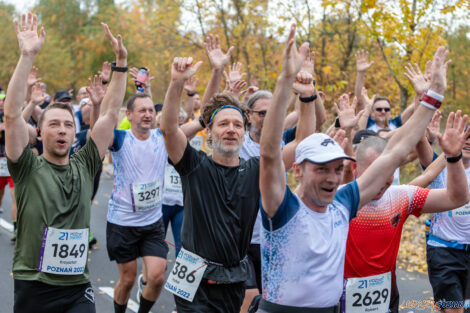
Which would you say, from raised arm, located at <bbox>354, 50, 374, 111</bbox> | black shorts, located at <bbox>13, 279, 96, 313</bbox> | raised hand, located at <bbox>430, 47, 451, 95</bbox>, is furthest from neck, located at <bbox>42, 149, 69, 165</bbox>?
raised arm, located at <bbox>354, 50, 374, 111</bbox>

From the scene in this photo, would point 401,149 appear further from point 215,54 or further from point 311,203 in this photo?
point 215,54

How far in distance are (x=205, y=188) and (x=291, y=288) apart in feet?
3.86

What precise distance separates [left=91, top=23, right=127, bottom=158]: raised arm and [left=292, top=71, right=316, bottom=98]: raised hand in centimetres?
142

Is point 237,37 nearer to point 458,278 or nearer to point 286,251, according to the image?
point 458,278

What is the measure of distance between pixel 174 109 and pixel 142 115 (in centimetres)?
214

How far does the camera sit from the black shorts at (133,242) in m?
5.50

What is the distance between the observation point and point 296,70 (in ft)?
8.91

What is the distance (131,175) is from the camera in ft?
18.5

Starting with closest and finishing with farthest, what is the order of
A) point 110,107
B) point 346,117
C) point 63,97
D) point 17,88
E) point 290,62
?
point 290,62, point 17,88, point 110,107, point 346,117, point 63,97

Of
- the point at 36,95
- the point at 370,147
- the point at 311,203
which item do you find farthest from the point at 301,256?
the point at 36,95

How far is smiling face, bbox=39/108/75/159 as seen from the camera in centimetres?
384

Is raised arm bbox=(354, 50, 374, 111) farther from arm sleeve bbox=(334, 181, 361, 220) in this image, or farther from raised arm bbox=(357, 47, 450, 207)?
arm sleeve bbox=(334, 181, 361, 220)

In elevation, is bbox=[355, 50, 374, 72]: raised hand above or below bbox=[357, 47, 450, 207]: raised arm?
above

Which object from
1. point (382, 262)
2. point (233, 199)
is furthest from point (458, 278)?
point (233, 199)
